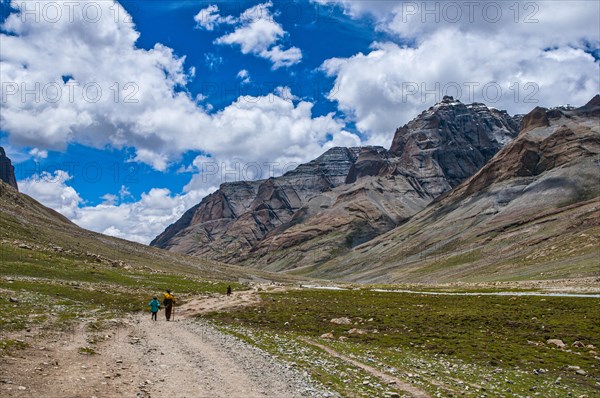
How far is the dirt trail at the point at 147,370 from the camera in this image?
1775 cm

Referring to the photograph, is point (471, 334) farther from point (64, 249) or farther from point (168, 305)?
point (64, 249)

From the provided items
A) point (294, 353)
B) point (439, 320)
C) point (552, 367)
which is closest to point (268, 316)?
point (439, 320)

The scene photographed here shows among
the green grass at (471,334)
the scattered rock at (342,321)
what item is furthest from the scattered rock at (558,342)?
the scattered rock at (342,321)

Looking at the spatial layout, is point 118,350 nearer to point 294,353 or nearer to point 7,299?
point 294,353

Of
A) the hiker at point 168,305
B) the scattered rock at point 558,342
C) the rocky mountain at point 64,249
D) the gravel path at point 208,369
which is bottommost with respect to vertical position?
the scattered rock at point 558,342

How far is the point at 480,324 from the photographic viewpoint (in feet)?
142

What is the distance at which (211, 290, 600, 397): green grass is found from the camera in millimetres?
26391

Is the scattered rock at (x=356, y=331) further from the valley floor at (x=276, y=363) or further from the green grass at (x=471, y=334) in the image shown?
the green grass at (x=471, y=334)

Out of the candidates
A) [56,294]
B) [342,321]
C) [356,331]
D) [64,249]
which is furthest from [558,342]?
[64,249]

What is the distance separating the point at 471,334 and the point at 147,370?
27.7 meters

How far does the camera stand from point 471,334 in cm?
3844

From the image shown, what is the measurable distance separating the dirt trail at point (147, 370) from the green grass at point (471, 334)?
7315 mm

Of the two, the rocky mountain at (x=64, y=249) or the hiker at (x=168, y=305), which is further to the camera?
the rocky mountain at (x=64, y=249)

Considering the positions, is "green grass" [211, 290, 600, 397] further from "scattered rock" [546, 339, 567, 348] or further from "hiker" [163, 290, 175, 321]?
"hiker" [163, 290, 175, 321]
